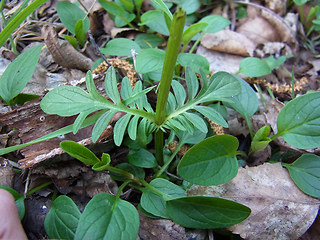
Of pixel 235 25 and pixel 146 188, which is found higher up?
pixel 235 25

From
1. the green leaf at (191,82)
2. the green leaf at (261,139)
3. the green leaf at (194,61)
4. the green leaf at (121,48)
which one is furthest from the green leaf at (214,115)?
the green leaf at (121,48)

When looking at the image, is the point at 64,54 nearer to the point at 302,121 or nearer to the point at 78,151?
the point at 78,151

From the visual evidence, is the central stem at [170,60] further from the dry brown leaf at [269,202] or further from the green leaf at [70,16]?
the green leaf at [70,16]

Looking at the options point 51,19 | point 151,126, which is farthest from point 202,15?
point 151,126

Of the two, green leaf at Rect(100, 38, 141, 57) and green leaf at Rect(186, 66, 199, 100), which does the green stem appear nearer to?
green leaf at Rect(186, 66, 199, 100)

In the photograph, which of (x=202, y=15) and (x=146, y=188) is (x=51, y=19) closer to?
(x=202, y=15)

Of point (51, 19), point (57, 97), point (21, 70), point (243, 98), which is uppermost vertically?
point (51, 19)
